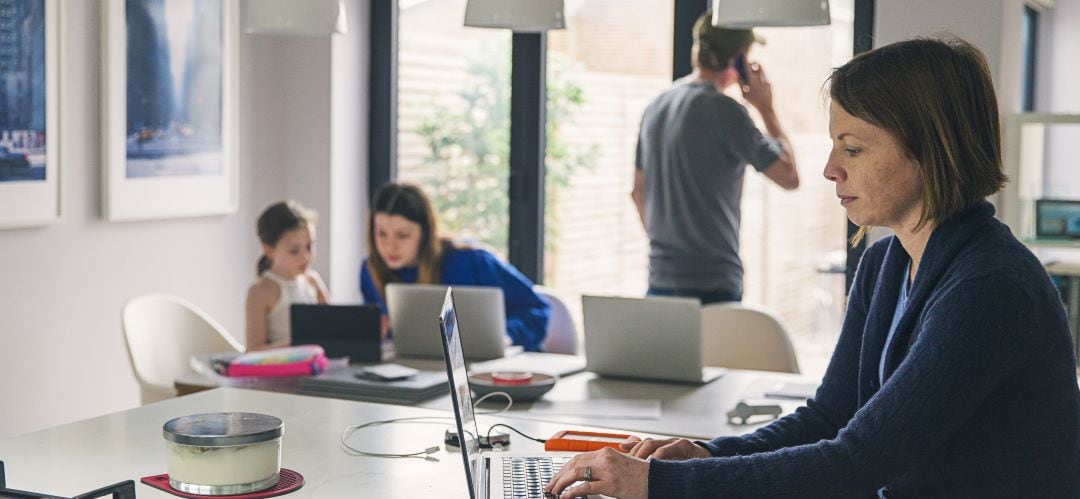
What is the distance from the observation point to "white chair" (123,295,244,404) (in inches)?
144

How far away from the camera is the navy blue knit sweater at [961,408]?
1553 millimetres

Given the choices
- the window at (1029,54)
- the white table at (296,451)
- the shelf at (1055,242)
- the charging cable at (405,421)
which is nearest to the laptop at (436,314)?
the charging cable at (405,421)

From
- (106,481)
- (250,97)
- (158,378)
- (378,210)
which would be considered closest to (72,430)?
(106,481)

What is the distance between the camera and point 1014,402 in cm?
160

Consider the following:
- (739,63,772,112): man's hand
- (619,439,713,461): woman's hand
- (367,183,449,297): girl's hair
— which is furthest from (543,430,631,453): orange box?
(739,63,772,112): man's hand

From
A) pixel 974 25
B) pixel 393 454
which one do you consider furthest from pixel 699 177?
pixel 393 454

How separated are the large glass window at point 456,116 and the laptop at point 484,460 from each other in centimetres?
298

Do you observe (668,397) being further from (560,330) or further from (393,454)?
(560,330)

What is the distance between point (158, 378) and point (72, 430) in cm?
152

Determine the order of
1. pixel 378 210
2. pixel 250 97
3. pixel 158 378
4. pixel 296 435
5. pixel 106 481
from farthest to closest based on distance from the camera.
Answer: pixel 250 97 → pixel 378 210 → pixel 158 378 → pixel 296 435 → pixel 106 481

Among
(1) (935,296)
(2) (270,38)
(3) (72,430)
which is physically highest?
(2) (270,38)

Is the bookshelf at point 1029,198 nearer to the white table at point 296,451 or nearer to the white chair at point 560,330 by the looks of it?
the white chair at point 560,330

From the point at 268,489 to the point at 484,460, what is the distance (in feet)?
1.12

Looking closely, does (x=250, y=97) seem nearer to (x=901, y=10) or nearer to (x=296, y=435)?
(x=901, y=10)
